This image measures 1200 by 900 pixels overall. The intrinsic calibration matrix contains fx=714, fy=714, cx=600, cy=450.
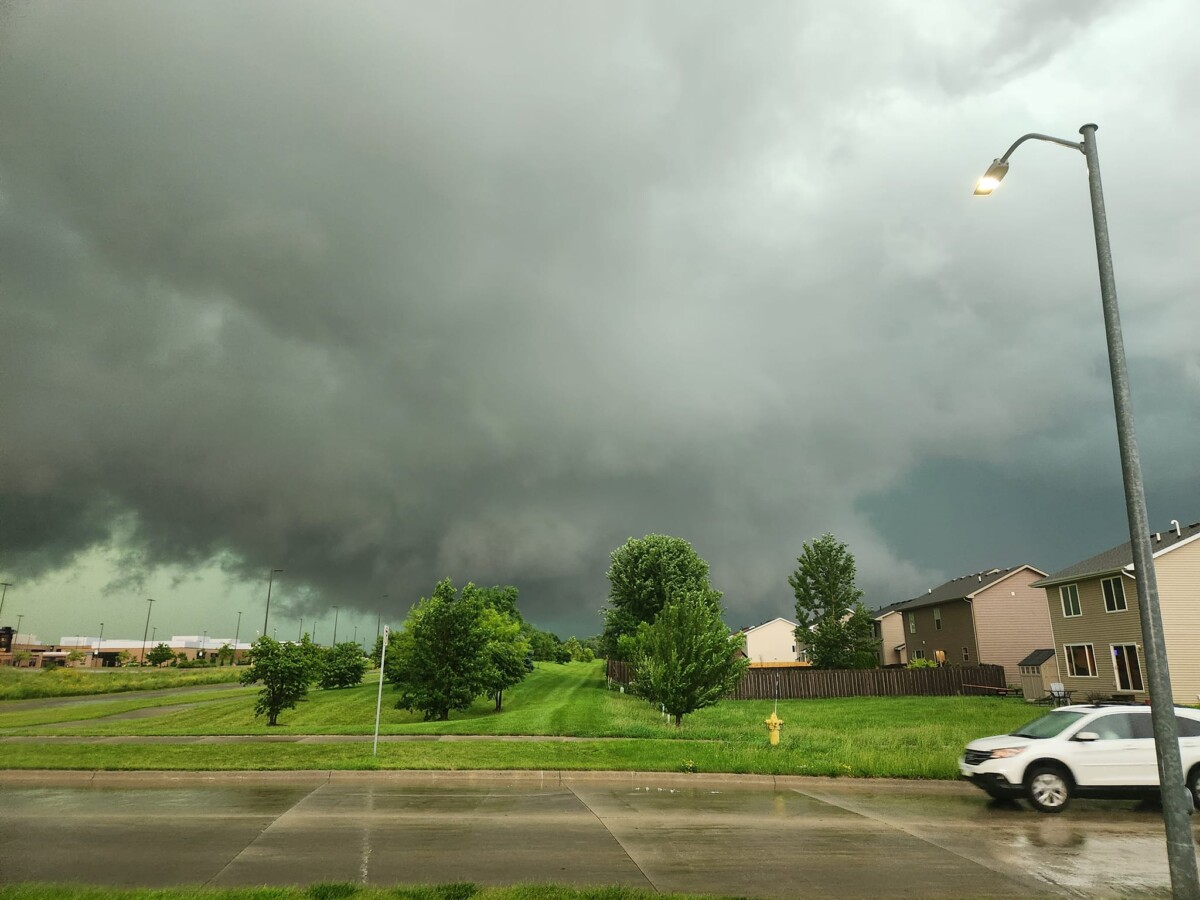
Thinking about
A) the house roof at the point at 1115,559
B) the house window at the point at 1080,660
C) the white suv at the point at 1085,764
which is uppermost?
the house roof at the point at 1115,559

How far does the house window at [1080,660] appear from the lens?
3488 centimetres

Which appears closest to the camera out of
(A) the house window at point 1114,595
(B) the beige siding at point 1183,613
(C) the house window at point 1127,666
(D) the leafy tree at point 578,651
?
(B) the beige siding at point 1183,613

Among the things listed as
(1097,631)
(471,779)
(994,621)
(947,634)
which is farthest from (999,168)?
(947,634)

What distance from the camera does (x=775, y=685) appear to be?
135 feet

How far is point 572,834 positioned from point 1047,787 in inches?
319

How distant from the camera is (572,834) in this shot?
936cm

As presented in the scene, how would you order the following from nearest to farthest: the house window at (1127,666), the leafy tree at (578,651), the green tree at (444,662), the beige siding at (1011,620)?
the green tree at (444,662)
the house window at (1127,666)
the beige siding at (1011,620)
the leafy tree at (578,651)

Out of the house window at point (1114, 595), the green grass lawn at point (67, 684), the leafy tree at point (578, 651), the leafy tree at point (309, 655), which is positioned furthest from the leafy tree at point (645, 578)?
the leafy tree at point (578, 651)

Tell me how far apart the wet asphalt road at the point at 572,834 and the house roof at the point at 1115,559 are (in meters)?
26.1

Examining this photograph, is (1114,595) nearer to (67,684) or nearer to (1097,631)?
(1097,631)

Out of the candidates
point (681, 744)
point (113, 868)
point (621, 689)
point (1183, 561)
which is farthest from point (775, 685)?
point (113, 868)

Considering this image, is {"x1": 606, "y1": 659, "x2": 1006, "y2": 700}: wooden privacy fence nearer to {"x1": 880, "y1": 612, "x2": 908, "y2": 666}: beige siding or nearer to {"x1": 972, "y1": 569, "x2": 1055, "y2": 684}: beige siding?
{"x1": 972, "y1": 569, "x2": 1055, "y2": 684}: beige siding

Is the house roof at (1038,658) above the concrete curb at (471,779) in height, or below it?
above

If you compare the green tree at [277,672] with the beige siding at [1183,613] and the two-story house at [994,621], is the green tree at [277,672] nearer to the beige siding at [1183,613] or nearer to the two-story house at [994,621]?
the beige siding at [1183,613]
